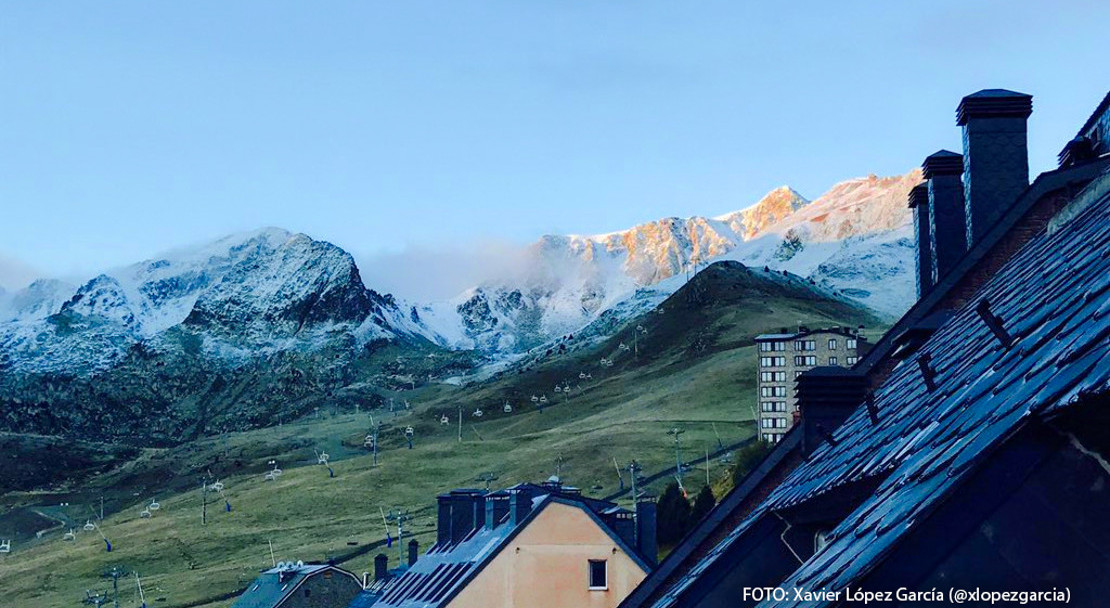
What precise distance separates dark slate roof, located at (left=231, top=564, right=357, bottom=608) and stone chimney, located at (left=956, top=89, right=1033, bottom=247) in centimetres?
7919

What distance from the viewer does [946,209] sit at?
82.4 ft

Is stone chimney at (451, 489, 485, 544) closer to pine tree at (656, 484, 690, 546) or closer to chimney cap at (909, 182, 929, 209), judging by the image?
chimney cap at (909, 182, 929, 209)

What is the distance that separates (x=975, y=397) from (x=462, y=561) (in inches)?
2087

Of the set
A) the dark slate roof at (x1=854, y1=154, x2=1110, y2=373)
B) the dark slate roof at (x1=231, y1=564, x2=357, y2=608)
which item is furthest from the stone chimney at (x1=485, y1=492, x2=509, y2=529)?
the dark slate roof at (x1=854, y1=154, x2=1110, y2=373)

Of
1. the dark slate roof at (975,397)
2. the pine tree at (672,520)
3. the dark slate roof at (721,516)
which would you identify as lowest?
the pine tree at (672,520)

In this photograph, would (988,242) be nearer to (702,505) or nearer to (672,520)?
(672,520)

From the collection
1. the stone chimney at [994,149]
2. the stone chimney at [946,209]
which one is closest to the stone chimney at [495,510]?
the stone chimney at [946,209]

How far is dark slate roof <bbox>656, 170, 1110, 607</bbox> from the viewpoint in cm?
632

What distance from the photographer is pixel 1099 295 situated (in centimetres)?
732

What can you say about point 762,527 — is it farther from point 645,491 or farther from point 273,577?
point 645,491

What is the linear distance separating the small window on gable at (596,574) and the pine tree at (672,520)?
5866cm

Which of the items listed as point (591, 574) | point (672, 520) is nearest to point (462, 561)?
point (591, 574)

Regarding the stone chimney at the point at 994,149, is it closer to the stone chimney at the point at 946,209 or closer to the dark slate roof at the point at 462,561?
the stone chimney at the point at 946,209

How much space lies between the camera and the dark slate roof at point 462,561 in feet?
182
